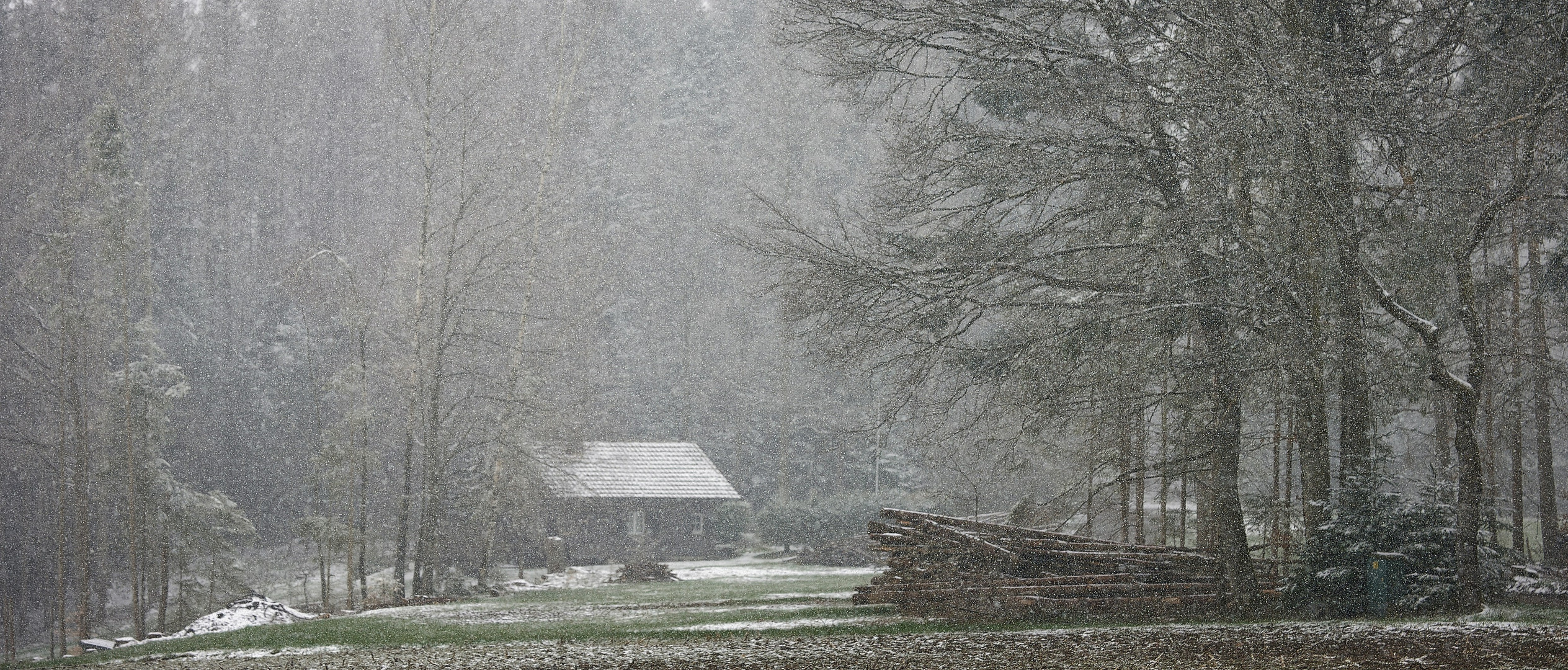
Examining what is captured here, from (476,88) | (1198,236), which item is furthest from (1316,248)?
(476,88)

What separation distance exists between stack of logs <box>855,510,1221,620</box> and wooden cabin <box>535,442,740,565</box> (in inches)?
795

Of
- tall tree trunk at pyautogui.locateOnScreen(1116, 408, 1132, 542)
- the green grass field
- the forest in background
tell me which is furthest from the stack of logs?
the forest in background

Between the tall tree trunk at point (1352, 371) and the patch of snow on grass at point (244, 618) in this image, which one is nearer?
the tall tree trunk at point (1352, 371)

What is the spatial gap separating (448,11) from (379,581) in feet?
45.6

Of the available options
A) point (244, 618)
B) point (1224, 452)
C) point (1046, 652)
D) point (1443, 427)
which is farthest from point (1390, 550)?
point (244, 618)

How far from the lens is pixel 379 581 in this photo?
93.7ft

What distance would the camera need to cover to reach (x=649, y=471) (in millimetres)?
37031

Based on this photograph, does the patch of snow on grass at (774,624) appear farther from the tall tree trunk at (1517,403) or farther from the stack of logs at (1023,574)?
the tall tree trunk at (1517,403)

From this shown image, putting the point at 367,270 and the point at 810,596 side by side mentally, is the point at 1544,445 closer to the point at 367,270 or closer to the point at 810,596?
the point at 810,596

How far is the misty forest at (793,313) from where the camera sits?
37.4 ft

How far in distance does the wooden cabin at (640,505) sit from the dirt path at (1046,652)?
76.6 feet

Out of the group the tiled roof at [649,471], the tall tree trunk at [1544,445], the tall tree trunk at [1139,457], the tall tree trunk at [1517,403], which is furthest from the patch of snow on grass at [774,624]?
the tiled roof at [649,471]

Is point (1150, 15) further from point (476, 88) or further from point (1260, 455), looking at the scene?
point (1260, 455)

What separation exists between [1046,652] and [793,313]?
4.72 meters
